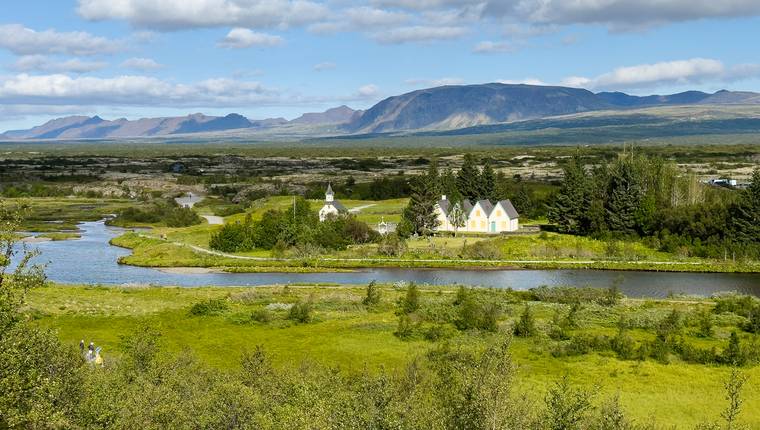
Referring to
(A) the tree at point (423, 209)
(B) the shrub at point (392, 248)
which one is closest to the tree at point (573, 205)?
(A) the tree at point (423, 209)

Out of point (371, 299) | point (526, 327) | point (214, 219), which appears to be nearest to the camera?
point (526, 327)

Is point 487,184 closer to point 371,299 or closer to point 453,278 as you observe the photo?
point 453,278

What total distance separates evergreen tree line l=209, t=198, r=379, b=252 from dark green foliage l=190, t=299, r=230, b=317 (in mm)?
33598

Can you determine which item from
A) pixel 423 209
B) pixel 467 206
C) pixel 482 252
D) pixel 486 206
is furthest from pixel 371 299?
pixel 467 206

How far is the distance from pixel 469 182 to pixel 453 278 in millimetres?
41419

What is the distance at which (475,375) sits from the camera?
72.8 ft

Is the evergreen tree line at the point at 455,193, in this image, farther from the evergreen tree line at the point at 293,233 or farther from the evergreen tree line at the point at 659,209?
the evergreen tree line at the point at 659,209

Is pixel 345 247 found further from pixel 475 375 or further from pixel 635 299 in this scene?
pixel 475 375

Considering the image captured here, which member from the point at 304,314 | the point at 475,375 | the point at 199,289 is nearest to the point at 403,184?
the point at 199,289

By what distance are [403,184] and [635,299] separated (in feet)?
288

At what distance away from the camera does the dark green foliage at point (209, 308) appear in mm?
53644

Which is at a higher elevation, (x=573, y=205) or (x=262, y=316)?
(x=573, y=205)

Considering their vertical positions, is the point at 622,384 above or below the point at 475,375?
below

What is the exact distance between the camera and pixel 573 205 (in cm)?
9600
